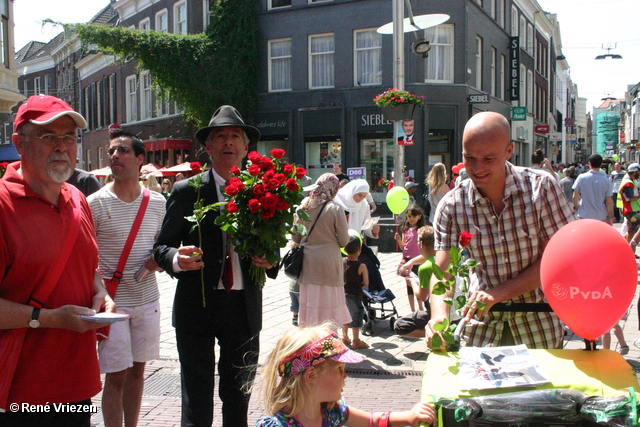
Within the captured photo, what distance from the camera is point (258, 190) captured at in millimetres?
2975

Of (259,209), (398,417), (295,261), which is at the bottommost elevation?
(398,417)

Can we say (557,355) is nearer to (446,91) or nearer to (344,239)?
(344,239)

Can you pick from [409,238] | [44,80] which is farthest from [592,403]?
[44,80]

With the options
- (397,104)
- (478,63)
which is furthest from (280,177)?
(478,63)

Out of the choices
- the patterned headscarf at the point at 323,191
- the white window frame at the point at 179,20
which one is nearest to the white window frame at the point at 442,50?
the white window frame at the point at 179,20

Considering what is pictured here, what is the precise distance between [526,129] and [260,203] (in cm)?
3235

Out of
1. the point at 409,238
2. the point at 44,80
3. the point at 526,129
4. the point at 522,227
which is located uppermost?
the point at 44,80

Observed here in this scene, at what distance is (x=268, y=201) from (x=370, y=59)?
19760mm

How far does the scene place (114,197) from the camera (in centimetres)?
378

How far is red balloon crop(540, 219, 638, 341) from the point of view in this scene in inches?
84.2

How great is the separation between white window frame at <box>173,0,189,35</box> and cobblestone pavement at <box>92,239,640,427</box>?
70.3ft

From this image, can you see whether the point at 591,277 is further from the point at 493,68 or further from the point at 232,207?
the point at 493,68

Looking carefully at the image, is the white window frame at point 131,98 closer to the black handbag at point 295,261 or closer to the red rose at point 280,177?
the black handbag at point 295,261

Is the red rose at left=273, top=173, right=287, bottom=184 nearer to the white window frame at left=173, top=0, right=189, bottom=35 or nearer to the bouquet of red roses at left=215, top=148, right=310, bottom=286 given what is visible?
the bouquet of red roses at left=215, top=148, right=310, bottom=286
